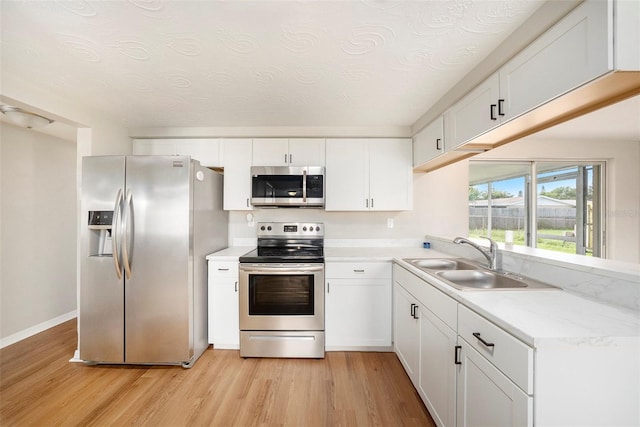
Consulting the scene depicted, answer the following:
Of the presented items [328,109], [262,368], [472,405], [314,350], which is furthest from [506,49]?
[262,368]

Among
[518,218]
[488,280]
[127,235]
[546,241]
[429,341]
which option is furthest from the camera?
[518,218]

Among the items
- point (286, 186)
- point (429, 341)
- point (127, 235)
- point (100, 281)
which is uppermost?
point (286, 186)

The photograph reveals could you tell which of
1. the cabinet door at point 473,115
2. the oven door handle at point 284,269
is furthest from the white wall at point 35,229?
the cabinet door at point 473,115

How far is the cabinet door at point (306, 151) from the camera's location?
280cm

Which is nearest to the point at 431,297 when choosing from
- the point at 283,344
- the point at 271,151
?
the point at 283,344

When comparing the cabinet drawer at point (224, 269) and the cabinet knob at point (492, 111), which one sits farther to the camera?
the cabinet drawer at point (224, 269)

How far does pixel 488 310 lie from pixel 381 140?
2.16 metres

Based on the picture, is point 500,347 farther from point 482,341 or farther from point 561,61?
point 561,61

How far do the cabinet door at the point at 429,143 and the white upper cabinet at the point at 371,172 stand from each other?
0.42ft

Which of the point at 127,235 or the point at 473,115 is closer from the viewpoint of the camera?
the point at 473,115

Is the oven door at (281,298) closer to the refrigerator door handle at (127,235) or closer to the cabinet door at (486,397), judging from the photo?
the refrigerator door handle at (127,235)

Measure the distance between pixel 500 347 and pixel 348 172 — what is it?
2.13 m

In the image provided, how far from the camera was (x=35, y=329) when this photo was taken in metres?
2.75

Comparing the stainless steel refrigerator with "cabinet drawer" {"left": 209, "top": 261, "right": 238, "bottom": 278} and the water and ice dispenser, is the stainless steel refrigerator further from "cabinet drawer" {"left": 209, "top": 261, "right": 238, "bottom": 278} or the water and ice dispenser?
"cabinet drawer" {"left": 209, "top": 261, "right": 238, "bottom": 278}
